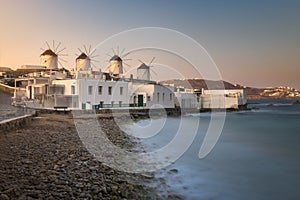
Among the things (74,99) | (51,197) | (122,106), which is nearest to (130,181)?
(51,197)

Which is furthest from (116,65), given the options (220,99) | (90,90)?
(90,90)

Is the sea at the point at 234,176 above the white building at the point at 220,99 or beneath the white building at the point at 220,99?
beneath

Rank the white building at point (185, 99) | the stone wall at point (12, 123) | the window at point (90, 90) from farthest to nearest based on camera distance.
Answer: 1. the white building at point (185, 99)
2. the window at point (90, 90)
3. the stone wall at point (12, 123)

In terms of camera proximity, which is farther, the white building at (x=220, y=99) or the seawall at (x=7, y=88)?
the white building at (x=220, y=99)

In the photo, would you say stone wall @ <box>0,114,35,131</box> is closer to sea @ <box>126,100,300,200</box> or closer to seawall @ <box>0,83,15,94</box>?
sea @ <box>126,100,300,200</box>

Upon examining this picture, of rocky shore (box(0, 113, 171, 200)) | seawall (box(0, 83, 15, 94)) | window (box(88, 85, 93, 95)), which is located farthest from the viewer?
seawall (box(0, 83, 15, 94))

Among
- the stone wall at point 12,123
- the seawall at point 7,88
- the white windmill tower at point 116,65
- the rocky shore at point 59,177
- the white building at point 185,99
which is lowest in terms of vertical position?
the rocky shore at point 59,177

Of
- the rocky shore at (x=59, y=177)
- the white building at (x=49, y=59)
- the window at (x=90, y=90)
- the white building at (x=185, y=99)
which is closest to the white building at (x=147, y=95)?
the white building at (x=185, y=99)

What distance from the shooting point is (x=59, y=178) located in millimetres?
4848

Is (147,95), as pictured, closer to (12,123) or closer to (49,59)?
(12,123)

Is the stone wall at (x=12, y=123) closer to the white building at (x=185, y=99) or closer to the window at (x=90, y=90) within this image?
the window at (x=90, y=90)

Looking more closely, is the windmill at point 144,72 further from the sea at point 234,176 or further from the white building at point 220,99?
the sea at point 234,176

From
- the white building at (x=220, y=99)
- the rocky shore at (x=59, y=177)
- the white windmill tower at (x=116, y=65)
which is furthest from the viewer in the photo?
the white building at (x=220, y=99)

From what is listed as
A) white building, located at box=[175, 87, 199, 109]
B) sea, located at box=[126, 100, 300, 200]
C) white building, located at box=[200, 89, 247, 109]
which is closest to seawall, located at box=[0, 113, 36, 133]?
sea, located at box=[126, 100, 300, 200]
